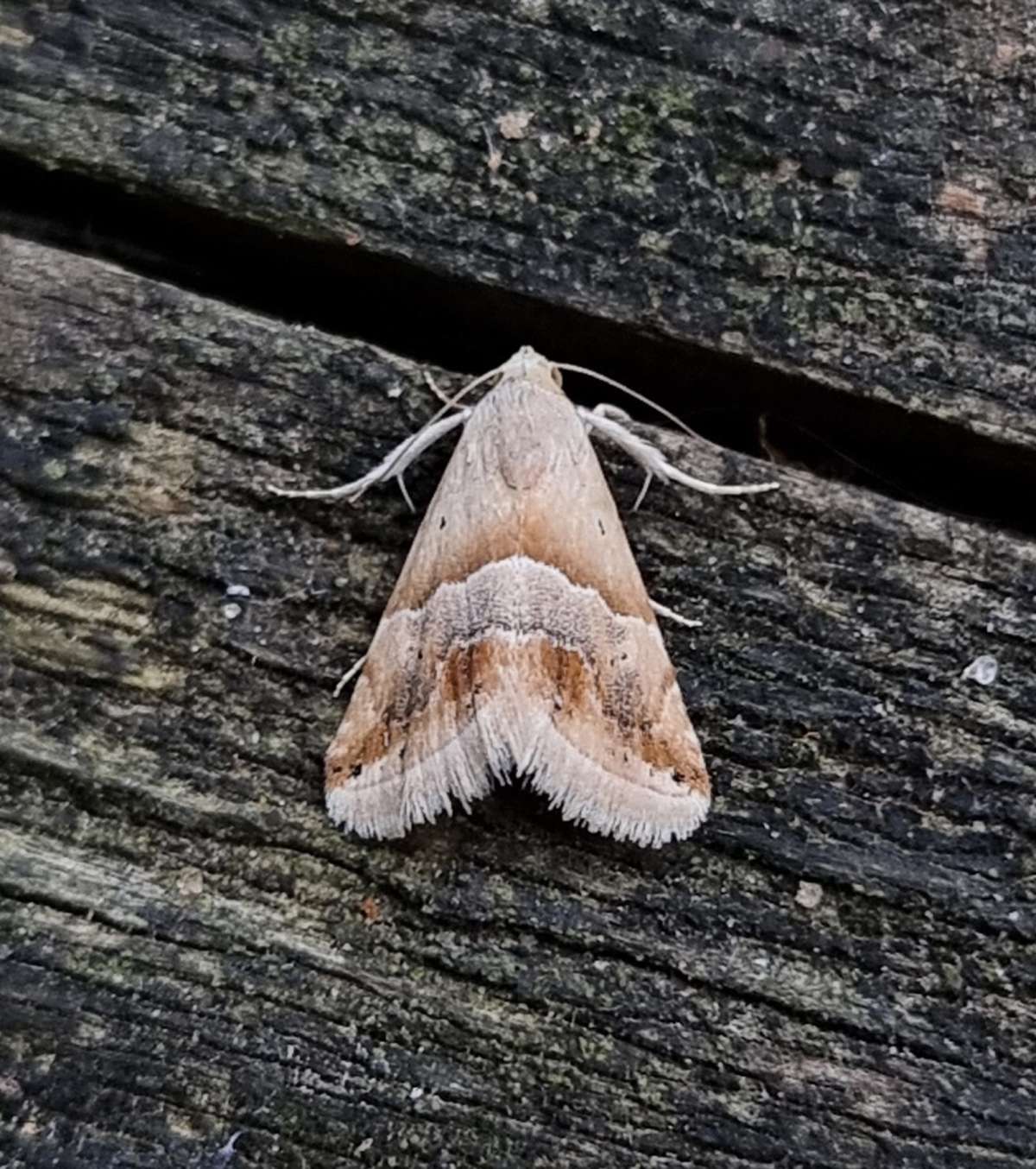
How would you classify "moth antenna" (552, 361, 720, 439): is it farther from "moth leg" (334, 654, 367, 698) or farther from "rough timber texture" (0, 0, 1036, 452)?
"moth leg" (334, 654, 367, 698)

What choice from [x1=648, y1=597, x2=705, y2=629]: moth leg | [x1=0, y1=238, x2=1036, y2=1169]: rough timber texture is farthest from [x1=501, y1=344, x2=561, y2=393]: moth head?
[x1=648, y1=597, x2=705, y2=629]: moth leg

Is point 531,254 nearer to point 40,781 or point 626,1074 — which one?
point 40,781

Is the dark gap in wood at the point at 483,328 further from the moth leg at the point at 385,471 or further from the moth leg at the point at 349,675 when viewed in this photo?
the moth leg at the point at 349,675

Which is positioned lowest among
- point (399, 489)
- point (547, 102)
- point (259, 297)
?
point (399, 489)

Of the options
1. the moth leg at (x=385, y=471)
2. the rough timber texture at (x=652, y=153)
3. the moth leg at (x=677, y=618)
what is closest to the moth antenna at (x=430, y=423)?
the moth leg at (x=385, y=471)

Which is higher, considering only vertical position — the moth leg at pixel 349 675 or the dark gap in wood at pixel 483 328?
the dark gap in wood at pixel 483 328

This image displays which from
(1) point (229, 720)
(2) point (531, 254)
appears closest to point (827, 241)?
(2) point (531, 254)

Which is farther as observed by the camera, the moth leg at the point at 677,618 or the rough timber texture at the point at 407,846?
the moth leg at the point at 677,618
